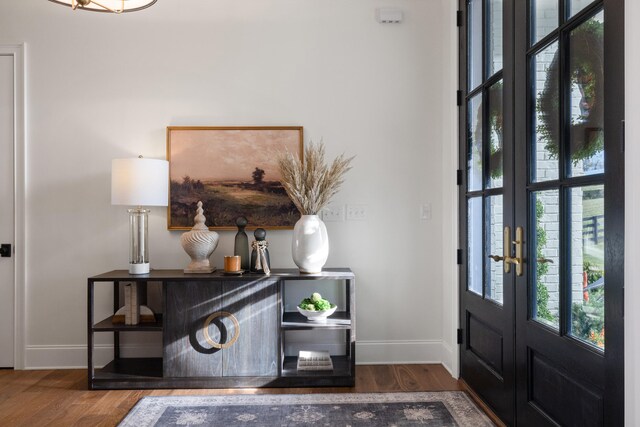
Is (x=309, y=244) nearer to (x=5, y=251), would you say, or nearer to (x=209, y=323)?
(x=209, y=323)

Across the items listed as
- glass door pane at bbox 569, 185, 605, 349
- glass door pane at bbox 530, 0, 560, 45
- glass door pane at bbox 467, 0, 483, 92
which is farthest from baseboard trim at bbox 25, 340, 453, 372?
glass door pane at bbox 530, 0, 560, 45

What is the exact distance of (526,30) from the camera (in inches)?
88.0

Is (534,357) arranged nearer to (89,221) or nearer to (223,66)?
(223,66)

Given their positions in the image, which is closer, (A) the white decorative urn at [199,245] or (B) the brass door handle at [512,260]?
(B) the brass door handle at [512,260]

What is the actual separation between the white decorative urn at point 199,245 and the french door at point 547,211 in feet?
5.36

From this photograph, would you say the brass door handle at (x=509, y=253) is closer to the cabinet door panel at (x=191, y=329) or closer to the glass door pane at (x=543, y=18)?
the glass door pane at (x=543, y=18)

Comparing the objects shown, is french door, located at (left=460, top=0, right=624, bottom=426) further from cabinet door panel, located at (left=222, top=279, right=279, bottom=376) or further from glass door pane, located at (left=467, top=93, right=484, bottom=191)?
cabinet door panel, located at (left=222, top=279, right=279, bottom=376)

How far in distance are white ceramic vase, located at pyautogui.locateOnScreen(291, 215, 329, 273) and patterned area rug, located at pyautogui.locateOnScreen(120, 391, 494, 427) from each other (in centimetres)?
77

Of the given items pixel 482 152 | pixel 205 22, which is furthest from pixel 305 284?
pixel 205 22

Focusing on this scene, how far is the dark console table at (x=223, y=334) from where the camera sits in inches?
120

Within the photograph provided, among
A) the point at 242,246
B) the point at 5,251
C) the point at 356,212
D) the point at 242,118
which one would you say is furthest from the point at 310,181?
the point at 5,251

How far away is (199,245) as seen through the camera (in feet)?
10.5

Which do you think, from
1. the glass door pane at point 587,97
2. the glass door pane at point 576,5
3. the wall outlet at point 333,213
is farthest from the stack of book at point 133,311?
the glass door pane at point 576,5
